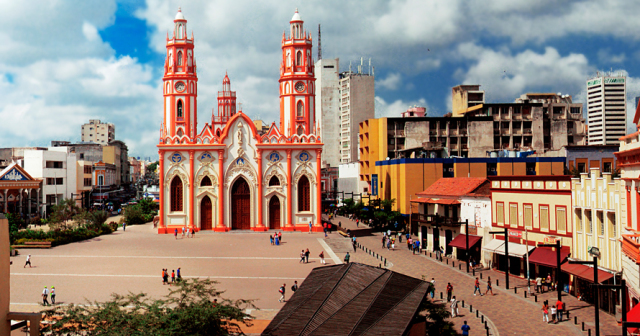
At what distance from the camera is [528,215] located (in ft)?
120

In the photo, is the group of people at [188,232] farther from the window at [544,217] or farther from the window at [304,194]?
the window at [544,217]

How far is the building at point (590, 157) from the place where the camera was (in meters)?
62.5

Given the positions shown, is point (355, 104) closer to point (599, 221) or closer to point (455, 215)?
point (455, 215)

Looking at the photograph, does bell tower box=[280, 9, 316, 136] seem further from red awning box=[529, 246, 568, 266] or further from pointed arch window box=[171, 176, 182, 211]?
red awning box=[529, 246, 568, 266]

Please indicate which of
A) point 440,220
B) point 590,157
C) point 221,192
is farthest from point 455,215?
point 590,157

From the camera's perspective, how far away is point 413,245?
46375mm

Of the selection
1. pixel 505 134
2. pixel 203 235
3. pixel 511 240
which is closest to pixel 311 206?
pixel 203 235

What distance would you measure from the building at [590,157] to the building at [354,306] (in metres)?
47.2

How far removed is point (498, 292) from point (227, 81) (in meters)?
77.5

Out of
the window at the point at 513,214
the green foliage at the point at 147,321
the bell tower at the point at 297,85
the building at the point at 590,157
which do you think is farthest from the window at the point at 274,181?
the green foliage at the point at 147,321

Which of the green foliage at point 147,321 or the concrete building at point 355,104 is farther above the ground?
the concrete building at point 355,104

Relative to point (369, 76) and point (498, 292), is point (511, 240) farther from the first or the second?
point (369, 76)

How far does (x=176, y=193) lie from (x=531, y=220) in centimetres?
3544

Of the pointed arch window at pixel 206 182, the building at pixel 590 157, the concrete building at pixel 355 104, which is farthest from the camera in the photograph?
the concrete building at pixel 355 104
